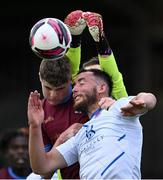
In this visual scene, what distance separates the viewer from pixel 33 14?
14320mm

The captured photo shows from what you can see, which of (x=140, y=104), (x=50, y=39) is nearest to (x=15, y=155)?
(x=50, y=39)

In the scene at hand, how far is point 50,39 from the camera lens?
665cm

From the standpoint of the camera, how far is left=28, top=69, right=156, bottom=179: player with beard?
6.36 m

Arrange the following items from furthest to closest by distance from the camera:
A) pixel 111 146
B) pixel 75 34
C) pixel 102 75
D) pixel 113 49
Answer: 1. pixel 113 49
2. pixel 75 34
3. pixel 102 75
4. pixel 111 146

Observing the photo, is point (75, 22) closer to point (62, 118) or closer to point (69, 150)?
point (62, 118)

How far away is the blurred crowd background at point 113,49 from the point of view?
13.6m

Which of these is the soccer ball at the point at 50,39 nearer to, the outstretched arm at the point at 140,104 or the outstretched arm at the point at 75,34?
the outstretched arm at the point at 75,34

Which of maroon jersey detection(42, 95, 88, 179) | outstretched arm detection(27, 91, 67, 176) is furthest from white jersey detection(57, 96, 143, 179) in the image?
maroon jersey detection(42, 95, 88, 179)

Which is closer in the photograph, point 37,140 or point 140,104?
point 140,104

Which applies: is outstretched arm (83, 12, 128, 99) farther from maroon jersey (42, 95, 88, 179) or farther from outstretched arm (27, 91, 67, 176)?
outstretched arm (27, 91, 67, 176)

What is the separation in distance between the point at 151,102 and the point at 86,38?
24.9 ft

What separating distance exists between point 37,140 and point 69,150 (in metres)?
0.34

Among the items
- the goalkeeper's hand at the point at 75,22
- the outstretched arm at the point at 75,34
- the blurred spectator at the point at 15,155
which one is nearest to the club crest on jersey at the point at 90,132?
the outstretched arm at the point at 75,34

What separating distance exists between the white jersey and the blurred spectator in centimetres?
313
